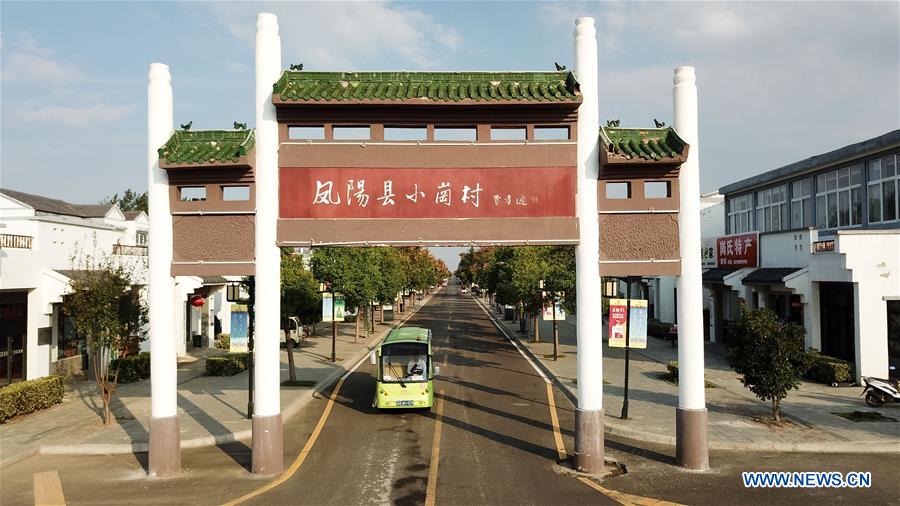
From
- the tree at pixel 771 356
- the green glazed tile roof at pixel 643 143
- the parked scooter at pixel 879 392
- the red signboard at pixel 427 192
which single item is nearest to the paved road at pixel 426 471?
the tree at pixel 771 356

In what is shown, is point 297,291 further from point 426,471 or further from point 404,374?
point 426,471

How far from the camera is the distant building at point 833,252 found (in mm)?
21859

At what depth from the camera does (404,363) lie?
770 inches

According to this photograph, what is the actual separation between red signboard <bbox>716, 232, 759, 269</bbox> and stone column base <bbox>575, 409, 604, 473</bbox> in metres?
21.7

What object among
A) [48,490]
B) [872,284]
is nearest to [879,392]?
[872,284]

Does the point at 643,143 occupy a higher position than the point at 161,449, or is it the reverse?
the point at 643,143

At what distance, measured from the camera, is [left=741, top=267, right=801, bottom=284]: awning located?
26392 mm

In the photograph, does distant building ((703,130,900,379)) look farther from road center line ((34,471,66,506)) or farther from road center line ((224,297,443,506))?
road center line ((34,471,66,506))

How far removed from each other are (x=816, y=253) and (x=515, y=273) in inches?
635

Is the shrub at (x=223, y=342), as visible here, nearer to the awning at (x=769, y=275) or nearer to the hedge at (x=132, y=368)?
the hedge at (x=132, y=368)

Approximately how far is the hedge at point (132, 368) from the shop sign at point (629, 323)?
2028cm

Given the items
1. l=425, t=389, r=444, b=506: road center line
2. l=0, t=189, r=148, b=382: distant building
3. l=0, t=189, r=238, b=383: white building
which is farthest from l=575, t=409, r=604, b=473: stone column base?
l=0, t=189, r=148, b=382: distant building

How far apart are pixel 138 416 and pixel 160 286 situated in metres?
8.22

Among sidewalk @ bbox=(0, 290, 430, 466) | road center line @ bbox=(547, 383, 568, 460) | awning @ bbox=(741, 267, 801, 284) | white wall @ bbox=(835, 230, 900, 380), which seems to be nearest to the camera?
road center line @ bbox=(547, 383, 568, 460)
